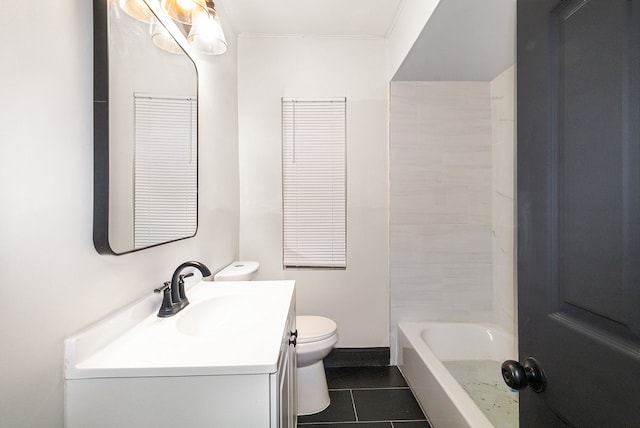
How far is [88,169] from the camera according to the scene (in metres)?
0.90

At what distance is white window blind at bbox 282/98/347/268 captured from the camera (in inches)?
94.3

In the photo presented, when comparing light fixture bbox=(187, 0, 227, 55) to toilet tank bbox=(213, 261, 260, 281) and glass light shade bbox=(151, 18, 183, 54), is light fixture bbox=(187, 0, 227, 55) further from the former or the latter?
toilet tank bbox=(213, 261, 260, 281)

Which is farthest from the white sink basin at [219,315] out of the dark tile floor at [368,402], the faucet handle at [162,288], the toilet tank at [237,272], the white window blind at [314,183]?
the white window blind at [314,183]

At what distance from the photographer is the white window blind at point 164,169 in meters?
1.13

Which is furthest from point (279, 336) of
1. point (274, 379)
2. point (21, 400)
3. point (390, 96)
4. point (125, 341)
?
point (390, 96)

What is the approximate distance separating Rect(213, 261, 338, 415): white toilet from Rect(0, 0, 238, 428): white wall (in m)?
0.96

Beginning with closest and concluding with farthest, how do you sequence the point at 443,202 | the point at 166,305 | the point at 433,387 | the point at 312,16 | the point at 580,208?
the point at 580,208, the point at 166,305, the point at 433,387, the point at 312,16, the point at 443,202

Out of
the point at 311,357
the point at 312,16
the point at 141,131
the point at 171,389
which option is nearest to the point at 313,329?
the point at 311,357

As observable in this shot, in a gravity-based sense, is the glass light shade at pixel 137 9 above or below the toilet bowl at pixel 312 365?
above

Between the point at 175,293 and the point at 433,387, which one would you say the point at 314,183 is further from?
the point at 433,387

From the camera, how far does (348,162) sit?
2398mm

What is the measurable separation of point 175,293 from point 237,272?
727mm

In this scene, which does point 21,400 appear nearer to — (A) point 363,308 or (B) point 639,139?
(B) point 639,139

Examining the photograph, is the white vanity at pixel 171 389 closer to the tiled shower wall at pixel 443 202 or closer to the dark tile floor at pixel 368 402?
the dark tile floor at pixel 368 402
